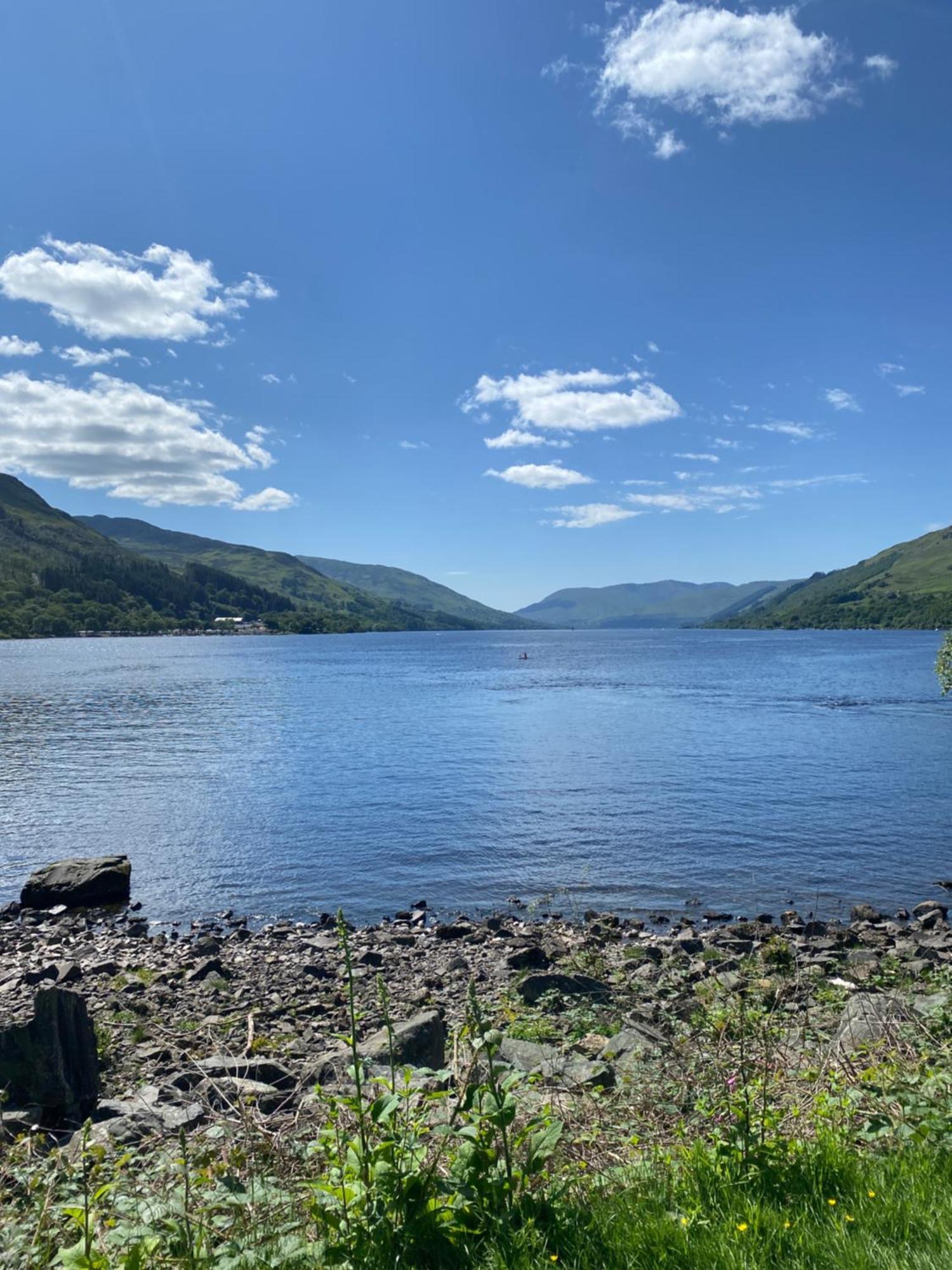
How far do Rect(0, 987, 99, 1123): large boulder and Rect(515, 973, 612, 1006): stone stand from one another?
8966 mm

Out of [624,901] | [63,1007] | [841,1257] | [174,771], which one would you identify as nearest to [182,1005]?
[63,1007]

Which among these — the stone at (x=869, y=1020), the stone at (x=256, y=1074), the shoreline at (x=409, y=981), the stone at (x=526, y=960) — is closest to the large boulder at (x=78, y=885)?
the shoreline at (x=409, y=981)

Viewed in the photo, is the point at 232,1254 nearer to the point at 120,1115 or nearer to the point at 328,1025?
the point at 120,1115

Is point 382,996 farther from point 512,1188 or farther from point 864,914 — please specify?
point 864,914

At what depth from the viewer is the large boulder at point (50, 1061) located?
11.1 metres

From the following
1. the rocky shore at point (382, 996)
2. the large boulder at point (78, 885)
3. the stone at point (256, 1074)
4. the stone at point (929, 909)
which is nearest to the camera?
the rocky shore at point (382, 996)

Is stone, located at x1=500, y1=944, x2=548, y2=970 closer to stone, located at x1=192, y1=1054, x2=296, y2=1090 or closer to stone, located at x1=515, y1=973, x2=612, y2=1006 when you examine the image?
stone, located at x1=515, y1=973, x2=612, y2=1006

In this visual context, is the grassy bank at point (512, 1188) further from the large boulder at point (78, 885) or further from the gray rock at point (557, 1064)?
the large boulder at point (78, 885)

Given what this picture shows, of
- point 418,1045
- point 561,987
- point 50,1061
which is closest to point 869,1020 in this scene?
point 418,1045

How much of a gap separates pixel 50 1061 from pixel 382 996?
9.42 m

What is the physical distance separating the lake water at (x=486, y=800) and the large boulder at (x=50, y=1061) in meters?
14.6

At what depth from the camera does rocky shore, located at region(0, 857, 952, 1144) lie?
34.9ft

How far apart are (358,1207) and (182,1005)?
597 inches

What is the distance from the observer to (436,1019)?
1257cm
